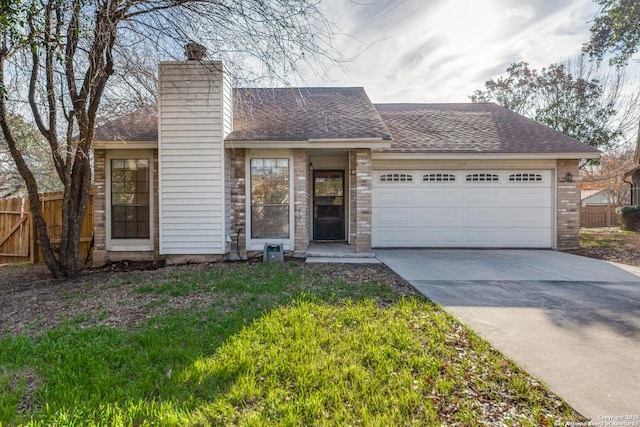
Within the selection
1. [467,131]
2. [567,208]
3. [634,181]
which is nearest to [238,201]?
[467,131]

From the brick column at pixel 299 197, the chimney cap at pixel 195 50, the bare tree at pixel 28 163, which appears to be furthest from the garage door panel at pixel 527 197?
the bare tree at pixel 28 163

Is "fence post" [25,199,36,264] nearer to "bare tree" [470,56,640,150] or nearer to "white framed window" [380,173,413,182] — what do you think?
"white framed window" [380,173,413,182]

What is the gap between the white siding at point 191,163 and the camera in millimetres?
6957

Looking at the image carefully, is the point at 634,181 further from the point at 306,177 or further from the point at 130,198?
the point at 130,198

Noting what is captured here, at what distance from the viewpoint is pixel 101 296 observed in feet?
15.3

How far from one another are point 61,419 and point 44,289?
14.0ft

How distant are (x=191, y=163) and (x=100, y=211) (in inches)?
101

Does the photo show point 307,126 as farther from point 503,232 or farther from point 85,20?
point 503,232

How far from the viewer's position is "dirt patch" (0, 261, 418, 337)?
3774 millimetres

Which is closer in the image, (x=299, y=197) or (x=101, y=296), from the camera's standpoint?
(x=101, y=296)

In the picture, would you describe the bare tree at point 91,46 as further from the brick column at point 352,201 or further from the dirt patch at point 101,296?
the brick column at point 352,201

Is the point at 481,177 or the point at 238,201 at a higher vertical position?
the point at 481,177

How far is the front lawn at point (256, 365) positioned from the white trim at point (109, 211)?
3.06 meters

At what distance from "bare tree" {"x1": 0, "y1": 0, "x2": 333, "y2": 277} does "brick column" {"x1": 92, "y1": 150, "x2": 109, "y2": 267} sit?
1.51m
